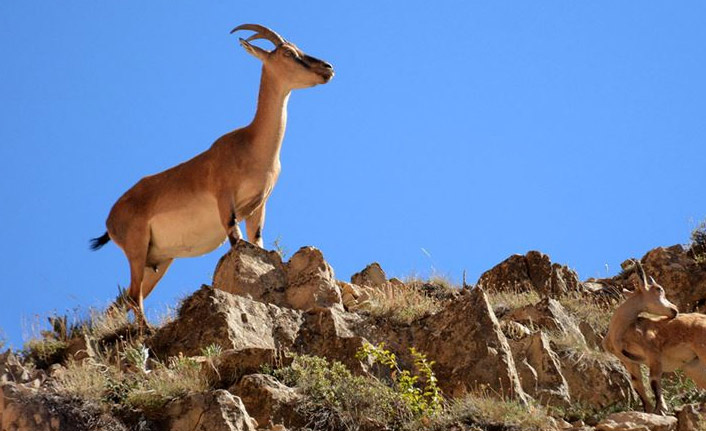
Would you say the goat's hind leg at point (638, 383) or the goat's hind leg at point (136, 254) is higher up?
the goat's hind leg at point (136, 254)

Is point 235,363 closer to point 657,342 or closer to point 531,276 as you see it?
point 657,342

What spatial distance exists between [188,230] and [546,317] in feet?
15.3

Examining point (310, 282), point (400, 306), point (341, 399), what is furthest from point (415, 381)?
point (310, 282)

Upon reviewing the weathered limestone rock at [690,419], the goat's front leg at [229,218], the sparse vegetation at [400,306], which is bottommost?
the weathered limestone rock at [690,419]

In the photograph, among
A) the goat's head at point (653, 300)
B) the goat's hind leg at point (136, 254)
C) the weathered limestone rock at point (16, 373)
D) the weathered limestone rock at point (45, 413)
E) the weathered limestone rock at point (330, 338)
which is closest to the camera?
the weathered limestone rock at point (45, 413)

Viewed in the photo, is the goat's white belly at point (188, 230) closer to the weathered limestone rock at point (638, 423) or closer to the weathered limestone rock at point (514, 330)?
the weathered limestone rock at point (514, 330)

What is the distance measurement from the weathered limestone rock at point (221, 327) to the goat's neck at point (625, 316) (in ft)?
10.7

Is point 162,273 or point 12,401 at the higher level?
point 162,273

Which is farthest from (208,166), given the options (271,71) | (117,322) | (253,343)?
(253,343)

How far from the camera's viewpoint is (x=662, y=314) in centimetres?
1295

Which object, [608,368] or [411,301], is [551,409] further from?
[411,301]

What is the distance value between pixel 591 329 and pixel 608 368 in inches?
50.4

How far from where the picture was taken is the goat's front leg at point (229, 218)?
15.6 metres

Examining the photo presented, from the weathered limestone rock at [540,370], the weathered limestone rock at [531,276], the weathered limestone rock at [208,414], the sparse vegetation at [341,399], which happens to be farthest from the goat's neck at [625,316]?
the weathered limestone rock at [531,276]
